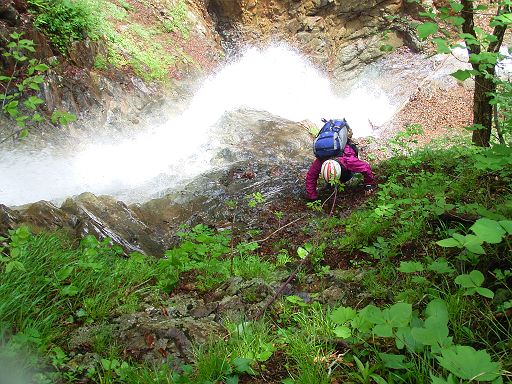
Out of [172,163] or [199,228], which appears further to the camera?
[172,163]

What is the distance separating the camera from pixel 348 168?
5766 millimetres

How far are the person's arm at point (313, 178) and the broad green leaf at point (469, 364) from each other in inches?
193

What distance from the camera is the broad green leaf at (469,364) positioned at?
1104 mm

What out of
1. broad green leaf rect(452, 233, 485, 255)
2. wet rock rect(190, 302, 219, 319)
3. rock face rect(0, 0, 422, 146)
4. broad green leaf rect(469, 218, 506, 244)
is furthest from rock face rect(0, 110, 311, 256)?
rock face rect(0, 0, 422, 146)

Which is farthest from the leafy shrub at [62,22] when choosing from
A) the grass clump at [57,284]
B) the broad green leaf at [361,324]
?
the broad green leaf at [361,324]

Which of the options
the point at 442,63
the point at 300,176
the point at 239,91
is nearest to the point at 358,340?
the point at 300,176

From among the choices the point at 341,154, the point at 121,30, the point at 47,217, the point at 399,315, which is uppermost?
the point at 121,30

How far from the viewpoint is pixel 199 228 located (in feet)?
11.7

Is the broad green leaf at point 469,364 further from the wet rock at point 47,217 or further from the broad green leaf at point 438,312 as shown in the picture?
the wet rock at point 47,217

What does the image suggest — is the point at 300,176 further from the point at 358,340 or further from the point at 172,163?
the point at 358,340

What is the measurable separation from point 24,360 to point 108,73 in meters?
9.80

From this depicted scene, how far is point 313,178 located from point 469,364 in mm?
4983

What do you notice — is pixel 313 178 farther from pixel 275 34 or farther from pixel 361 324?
pixel 275 34

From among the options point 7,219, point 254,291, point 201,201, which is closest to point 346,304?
point 254,291
